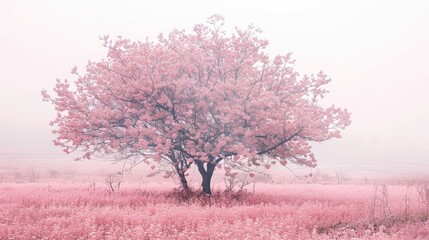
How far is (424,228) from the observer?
1395 cm

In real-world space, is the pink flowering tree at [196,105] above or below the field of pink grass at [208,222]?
above

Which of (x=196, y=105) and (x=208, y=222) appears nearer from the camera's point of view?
(x=208, y=222)

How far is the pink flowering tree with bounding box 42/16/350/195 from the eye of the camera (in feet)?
62.8

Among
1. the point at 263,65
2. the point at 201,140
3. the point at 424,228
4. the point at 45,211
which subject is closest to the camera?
the point at 424,228

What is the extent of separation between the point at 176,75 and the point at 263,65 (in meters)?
4.15

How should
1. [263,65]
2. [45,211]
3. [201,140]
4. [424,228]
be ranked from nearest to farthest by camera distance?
[424,228] < [45,211] < [201,140] < [263,65]

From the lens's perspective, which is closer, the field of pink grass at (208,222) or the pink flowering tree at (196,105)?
the field of pink grass at (208,222)

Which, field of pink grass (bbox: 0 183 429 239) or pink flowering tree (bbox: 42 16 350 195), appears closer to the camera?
field of pink grass (bbox: 0 183 429 239)

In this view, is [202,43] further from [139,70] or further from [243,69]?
[139,70]

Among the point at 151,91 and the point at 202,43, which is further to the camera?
the point at 202,43

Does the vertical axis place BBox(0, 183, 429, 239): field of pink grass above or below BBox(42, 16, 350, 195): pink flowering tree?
below

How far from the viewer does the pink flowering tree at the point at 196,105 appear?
62.8 feet

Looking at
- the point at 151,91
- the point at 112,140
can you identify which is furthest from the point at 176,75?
the point at 112,140

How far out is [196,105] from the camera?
2016cm
